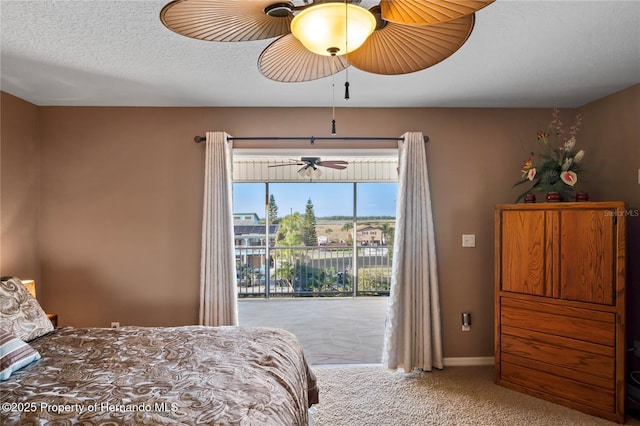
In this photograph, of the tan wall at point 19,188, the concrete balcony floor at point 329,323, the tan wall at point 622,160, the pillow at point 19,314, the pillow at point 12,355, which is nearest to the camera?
the pillow at point 12,355

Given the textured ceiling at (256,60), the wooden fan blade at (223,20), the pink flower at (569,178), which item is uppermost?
the textured ceiling at (256,60)

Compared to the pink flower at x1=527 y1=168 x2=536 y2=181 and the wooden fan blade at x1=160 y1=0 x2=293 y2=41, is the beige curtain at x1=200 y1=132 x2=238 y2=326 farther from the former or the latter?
the pink flower at x1=527 y1=168 x2=536 y2=181

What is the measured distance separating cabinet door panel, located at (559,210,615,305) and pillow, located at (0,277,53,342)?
3609 mm

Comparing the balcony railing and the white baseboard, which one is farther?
the balcony railing

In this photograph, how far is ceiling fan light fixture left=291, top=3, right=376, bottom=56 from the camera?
2.90 feet

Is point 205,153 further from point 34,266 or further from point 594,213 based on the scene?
point 594,213

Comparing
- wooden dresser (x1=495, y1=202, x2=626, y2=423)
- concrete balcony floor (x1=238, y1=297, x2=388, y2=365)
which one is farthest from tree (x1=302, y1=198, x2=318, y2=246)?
wooden dresser (x1=495, y1=202, x2=626, y2=423)

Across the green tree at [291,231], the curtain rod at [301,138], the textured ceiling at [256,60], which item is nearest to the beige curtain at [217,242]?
the curtain rod at [301,138]

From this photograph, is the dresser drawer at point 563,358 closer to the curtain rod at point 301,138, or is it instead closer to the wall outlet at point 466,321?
the wall outlet at point 466,321

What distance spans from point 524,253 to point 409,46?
230 centimetres

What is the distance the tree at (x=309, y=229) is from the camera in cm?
648

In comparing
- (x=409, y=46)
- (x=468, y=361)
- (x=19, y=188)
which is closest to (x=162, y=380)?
(x=409, y=46)

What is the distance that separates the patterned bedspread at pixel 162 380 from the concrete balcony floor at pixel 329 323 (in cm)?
159

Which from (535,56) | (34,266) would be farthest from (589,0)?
(34,266)
